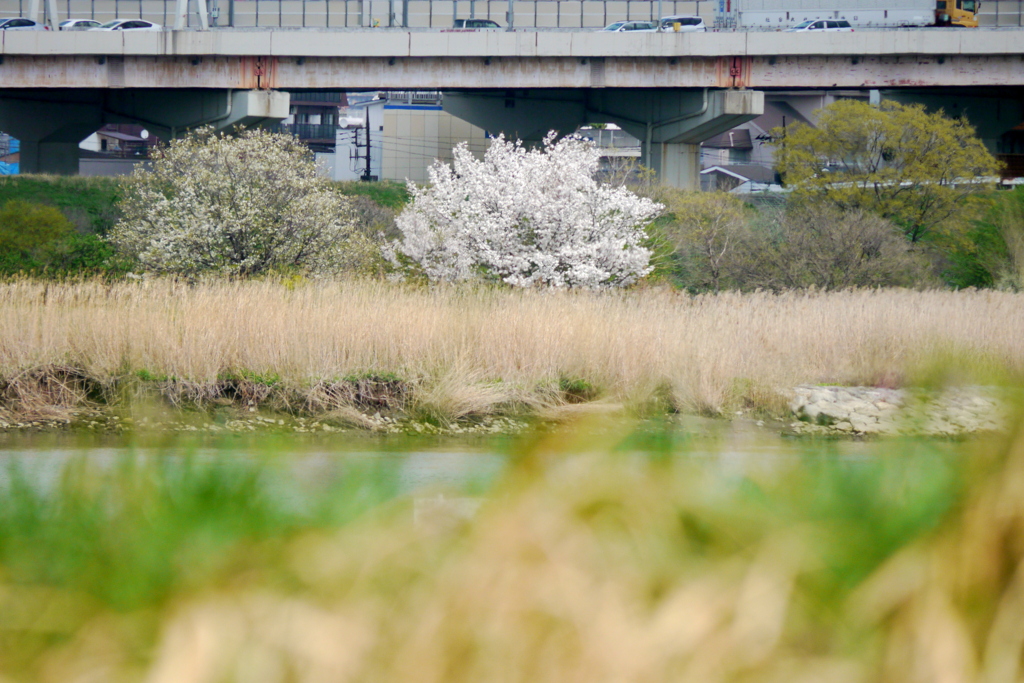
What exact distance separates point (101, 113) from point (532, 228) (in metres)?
30.7

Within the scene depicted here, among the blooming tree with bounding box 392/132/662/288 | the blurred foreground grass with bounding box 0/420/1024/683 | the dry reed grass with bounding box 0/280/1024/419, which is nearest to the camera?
the blurred foreground grass with bounding box 0/420/1024/683

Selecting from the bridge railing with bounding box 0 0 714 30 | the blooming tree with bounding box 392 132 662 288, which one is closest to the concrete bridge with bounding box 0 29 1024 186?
the bridge railing with bounding box 0 0 714 30

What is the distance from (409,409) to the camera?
43.1ft

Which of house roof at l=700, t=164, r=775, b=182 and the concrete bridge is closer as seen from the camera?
the concrete bridge

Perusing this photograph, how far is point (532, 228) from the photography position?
2011cm

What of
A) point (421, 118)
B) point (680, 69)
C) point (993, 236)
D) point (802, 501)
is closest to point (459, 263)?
point (993, 236)

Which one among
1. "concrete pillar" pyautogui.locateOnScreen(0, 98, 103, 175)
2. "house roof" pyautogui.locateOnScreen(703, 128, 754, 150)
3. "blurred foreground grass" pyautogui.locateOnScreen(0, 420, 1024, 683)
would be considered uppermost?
"house roof" pyautogui.locateOnScreen(703, 128, 754, 150)

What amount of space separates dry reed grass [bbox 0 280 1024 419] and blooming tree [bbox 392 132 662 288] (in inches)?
187

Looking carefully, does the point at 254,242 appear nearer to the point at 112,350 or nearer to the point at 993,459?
the point at 112,350

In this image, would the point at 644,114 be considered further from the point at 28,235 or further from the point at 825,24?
the point at 28,235

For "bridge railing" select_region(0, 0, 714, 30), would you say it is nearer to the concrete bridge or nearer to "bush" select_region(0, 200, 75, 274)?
Answer: the concrete bridge

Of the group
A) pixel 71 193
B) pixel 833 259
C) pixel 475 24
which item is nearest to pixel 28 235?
pixel 71 193

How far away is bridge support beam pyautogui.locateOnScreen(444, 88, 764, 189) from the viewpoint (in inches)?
1487

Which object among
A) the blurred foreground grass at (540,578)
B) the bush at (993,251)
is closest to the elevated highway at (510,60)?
the bush at (993,251)
